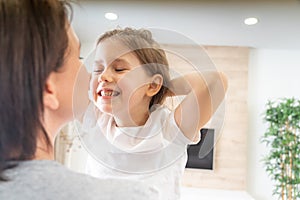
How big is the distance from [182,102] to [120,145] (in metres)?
0.14

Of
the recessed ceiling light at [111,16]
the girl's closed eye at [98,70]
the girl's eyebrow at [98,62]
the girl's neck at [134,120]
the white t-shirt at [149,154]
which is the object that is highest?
the recessed ceiling light at [111,16]

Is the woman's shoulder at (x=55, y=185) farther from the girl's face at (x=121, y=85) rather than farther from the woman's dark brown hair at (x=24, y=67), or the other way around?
the girl's face at (x=121, y=85)

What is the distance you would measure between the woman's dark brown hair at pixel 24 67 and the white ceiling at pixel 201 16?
168 cm

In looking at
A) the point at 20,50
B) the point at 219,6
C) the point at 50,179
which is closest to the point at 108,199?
the point at 50,179

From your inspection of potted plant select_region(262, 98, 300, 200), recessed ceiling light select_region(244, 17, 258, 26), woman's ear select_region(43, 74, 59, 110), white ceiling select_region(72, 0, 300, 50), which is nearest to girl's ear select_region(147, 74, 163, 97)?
woman's ear select_region(43, 74, 59, 110)

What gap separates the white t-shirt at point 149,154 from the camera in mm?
562

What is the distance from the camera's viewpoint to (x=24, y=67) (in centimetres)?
34

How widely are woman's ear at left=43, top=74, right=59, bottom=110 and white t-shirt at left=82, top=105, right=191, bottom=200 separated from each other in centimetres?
21

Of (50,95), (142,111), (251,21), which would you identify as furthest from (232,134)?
(50,95)

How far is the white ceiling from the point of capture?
220 cm

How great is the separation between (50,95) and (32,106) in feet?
0.09

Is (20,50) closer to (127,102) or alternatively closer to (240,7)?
(127,102)

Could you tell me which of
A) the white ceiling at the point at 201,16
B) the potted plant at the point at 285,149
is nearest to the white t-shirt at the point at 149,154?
the white ceiling at the point at 201,16

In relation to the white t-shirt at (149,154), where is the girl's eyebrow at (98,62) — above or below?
above
